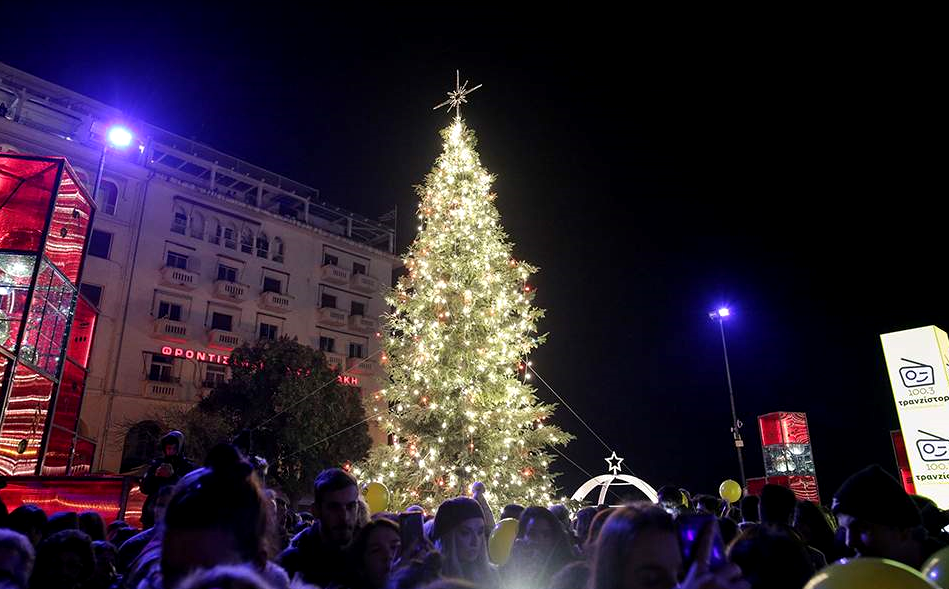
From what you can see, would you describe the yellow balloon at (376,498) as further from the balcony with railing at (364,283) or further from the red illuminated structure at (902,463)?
the balcony with railing at (364,283)

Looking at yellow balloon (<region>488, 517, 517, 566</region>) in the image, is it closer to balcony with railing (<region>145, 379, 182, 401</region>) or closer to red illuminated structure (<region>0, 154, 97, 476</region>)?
red illuminated structure (<region>0, 154, 97, 476</region>)

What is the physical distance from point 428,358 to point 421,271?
2.23 meters

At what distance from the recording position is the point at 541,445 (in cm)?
1431

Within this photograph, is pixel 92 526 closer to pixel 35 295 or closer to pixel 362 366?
pixel 35 295

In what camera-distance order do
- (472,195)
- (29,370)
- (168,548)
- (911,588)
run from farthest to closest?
1. (472,195)
2. (29,370)
3. (911,588)
4. (168,548)

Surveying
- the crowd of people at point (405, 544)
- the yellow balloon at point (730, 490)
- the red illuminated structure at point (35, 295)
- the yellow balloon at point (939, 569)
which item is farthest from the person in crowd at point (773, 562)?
the red illuminated structure at point (35, 295)

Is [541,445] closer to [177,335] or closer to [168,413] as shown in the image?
[168,413]

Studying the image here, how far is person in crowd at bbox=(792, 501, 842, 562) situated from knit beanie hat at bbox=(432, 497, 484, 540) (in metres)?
2.90

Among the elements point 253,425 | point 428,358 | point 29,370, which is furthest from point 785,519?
point 253,425

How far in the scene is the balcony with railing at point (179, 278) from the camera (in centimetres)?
2956

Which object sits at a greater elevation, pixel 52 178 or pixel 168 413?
pixel 52 178

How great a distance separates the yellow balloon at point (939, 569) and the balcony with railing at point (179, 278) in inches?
1266

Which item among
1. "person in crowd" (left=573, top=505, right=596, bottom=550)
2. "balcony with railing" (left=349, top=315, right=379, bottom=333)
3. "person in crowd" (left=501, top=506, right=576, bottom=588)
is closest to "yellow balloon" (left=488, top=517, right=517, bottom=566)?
"person in crowd" (left=501, top=506, right=576, bottom=588)

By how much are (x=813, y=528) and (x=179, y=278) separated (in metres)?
31.2
